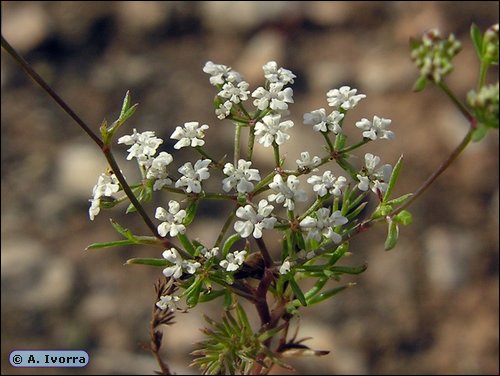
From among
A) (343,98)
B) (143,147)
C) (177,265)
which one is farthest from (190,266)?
(343,98)

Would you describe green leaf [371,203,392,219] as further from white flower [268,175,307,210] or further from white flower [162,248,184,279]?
white flower [162,248,184,279]

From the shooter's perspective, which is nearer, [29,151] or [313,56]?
[29,151]

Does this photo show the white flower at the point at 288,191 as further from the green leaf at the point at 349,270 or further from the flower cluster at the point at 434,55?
the flower cluster at the point at 434,55

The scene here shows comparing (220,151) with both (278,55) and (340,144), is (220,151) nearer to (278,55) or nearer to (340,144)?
(278,55)

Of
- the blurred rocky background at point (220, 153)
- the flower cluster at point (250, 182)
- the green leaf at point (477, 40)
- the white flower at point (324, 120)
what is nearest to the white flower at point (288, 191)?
the flower cluster at point (250, 182)

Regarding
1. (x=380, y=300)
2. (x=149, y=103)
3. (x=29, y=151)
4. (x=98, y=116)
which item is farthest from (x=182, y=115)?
(x=380, y=300)

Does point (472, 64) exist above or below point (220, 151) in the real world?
above

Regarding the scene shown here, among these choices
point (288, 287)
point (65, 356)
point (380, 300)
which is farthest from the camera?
point (380, 300)
